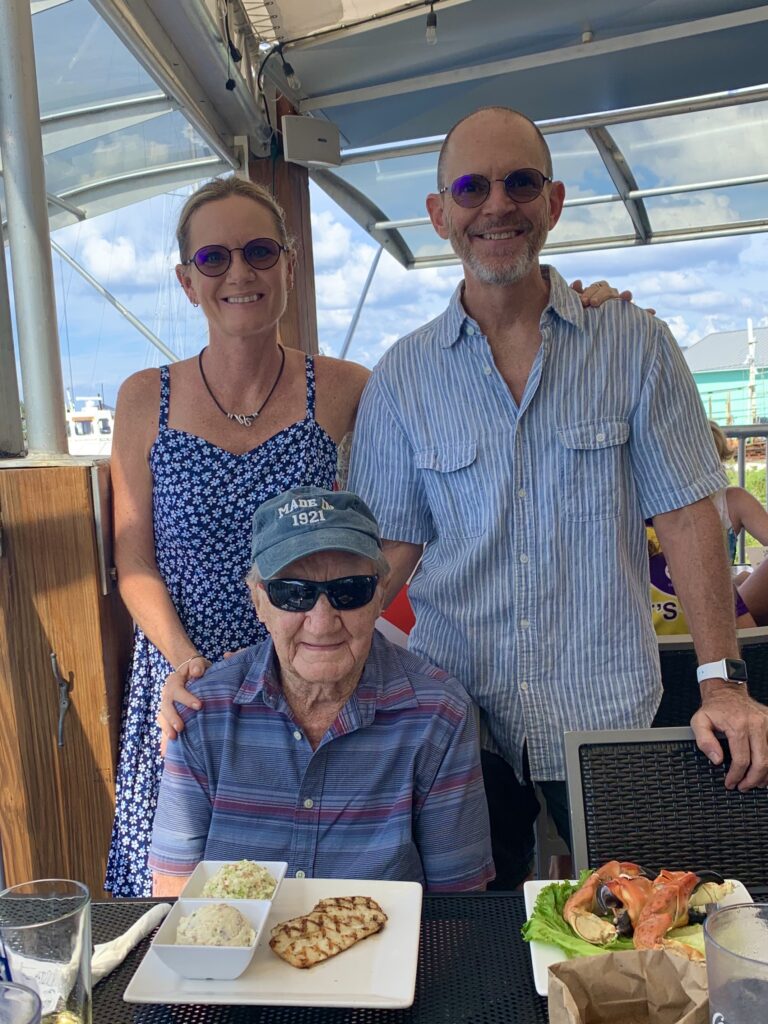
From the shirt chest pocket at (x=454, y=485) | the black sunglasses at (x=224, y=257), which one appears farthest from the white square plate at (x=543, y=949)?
the black sunglasses at (x=224, y=257)

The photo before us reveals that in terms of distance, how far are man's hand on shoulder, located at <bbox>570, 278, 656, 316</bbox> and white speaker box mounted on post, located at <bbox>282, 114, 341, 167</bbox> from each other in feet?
13.4

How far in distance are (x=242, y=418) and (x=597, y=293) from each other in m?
0.89

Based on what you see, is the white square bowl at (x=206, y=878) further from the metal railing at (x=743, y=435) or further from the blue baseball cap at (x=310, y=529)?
the metal railing at (x=743, y=435)

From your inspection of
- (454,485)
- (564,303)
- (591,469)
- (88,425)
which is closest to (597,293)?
(564,303)

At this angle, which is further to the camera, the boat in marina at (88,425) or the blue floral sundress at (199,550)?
the boat in marina at (88,425)

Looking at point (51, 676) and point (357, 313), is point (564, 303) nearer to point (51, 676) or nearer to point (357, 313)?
point (51, 676)

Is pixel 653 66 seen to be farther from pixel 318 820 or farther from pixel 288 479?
pixel 318 820

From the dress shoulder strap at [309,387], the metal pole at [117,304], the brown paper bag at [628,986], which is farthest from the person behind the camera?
the metal pole at [117,304]

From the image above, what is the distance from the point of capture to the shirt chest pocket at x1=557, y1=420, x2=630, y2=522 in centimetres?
198

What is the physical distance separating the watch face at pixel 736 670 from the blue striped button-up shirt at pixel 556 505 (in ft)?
0.70

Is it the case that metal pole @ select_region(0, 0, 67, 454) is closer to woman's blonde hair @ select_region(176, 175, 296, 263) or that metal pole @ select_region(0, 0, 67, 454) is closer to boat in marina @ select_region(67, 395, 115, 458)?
boat in marina @ select_region(67, 395, 115, 458)

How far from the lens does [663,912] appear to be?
3.71 feet

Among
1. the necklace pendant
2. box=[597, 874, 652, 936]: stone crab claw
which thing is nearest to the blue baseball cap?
the necklace pendant

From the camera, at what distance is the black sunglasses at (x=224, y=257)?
7.38 feet
